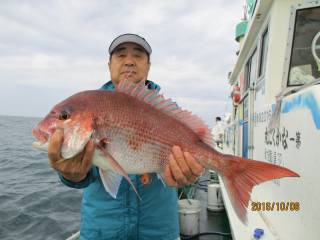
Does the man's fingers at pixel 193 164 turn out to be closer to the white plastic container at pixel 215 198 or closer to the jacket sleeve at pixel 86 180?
the jacket sleeve at pixel 86 180

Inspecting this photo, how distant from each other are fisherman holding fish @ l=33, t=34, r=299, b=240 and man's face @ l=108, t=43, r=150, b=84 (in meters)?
0.44

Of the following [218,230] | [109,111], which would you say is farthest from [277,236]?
[218,230]

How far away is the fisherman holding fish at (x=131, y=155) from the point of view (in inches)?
83.3

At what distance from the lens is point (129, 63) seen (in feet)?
9.02

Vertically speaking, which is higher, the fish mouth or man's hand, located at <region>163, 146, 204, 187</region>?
the fish mouth

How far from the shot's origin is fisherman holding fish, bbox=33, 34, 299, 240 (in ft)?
6.94

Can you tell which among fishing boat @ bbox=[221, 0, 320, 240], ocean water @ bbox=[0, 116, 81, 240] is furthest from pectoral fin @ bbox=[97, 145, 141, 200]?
ocean water @ bbox=[0, 116, 81, 240]

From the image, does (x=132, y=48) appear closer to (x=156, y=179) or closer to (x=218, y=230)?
(x=156, y=179)

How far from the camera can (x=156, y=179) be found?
2.60 metres

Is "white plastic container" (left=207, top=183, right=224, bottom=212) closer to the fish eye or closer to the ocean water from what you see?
the ocean water

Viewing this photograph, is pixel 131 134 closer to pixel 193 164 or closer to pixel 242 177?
pixel 193 164
